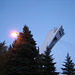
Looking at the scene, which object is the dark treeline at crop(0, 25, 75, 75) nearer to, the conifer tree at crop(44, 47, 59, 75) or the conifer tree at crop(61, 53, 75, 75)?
the conifer tree at crop(44, 47, 59, 75)

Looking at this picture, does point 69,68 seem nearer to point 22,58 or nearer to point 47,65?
point 47,65

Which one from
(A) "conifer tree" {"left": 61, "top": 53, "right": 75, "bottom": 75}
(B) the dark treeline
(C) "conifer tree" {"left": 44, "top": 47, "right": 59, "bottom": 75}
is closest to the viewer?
(B) the dark treeline

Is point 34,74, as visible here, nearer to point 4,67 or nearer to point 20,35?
point 4,67

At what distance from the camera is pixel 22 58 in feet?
31.9

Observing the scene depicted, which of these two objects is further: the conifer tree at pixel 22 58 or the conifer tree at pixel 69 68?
the conifer tree at pixel 69 68

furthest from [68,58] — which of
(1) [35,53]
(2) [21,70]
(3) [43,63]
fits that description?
(2) [21,70]

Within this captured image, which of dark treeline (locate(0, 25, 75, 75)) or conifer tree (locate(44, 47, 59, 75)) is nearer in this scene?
dark treeline (locate(0, 25, 75, 75))

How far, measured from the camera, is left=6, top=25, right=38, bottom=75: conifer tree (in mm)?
9094

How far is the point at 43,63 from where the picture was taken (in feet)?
44.8

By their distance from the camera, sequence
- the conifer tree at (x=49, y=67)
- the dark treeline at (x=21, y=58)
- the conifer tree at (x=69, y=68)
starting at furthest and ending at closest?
the conifer tree at (x=69, y=68) < the conifer tree at (x=49, y=67) < the dark treeline at (x=21, y=58)

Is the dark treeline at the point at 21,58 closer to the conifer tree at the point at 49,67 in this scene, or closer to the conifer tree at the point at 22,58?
the conifer tree at the point at 22,58

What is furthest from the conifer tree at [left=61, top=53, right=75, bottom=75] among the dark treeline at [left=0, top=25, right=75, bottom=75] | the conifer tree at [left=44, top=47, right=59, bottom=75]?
the dark treeline at [left=0, top=25, right=75, bottom=75]

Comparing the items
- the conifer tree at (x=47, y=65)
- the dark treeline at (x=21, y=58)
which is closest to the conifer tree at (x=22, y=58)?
the dark treeline at (x=21, y=58)

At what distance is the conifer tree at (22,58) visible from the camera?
9.09m
